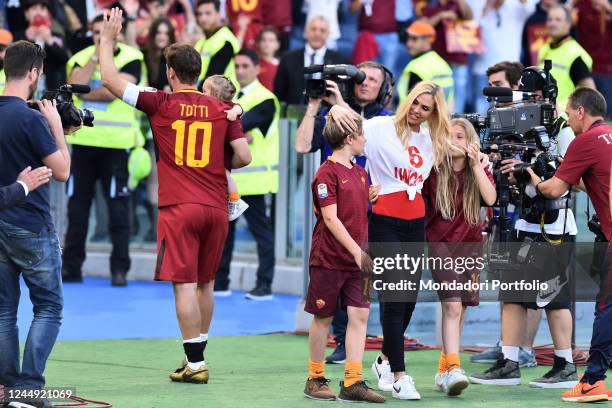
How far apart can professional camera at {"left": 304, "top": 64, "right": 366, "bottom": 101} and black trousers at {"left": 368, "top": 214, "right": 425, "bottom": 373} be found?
106 centimetres

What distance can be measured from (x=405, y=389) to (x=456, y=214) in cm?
127

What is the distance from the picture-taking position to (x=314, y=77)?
944 cm

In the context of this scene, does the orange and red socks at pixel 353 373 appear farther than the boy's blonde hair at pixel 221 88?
No

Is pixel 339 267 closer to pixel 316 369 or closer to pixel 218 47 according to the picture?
pixel 316 369

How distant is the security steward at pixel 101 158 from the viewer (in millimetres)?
14016

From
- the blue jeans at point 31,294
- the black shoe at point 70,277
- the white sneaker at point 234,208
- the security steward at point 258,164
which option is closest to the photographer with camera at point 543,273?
the white sneaker at point 234,208

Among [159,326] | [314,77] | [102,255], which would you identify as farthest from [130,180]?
[314,77]

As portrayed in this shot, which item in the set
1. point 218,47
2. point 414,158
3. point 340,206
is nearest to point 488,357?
point 414,158

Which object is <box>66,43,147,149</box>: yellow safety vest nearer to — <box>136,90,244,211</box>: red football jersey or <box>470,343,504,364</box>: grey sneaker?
<box>136,90,244,211</box>: red football jersey

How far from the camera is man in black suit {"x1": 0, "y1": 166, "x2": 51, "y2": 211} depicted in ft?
24.6

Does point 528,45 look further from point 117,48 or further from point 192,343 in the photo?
point 192,343

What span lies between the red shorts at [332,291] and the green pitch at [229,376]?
1.89ft

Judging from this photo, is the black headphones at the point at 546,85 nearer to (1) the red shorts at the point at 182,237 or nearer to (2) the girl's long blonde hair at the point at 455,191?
(2) the girl's long blonde hair at the point at 455,191

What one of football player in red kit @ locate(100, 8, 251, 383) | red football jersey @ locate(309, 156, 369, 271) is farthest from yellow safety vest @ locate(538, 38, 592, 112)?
red football jersey @ locate(309, 156, 369, 271)
